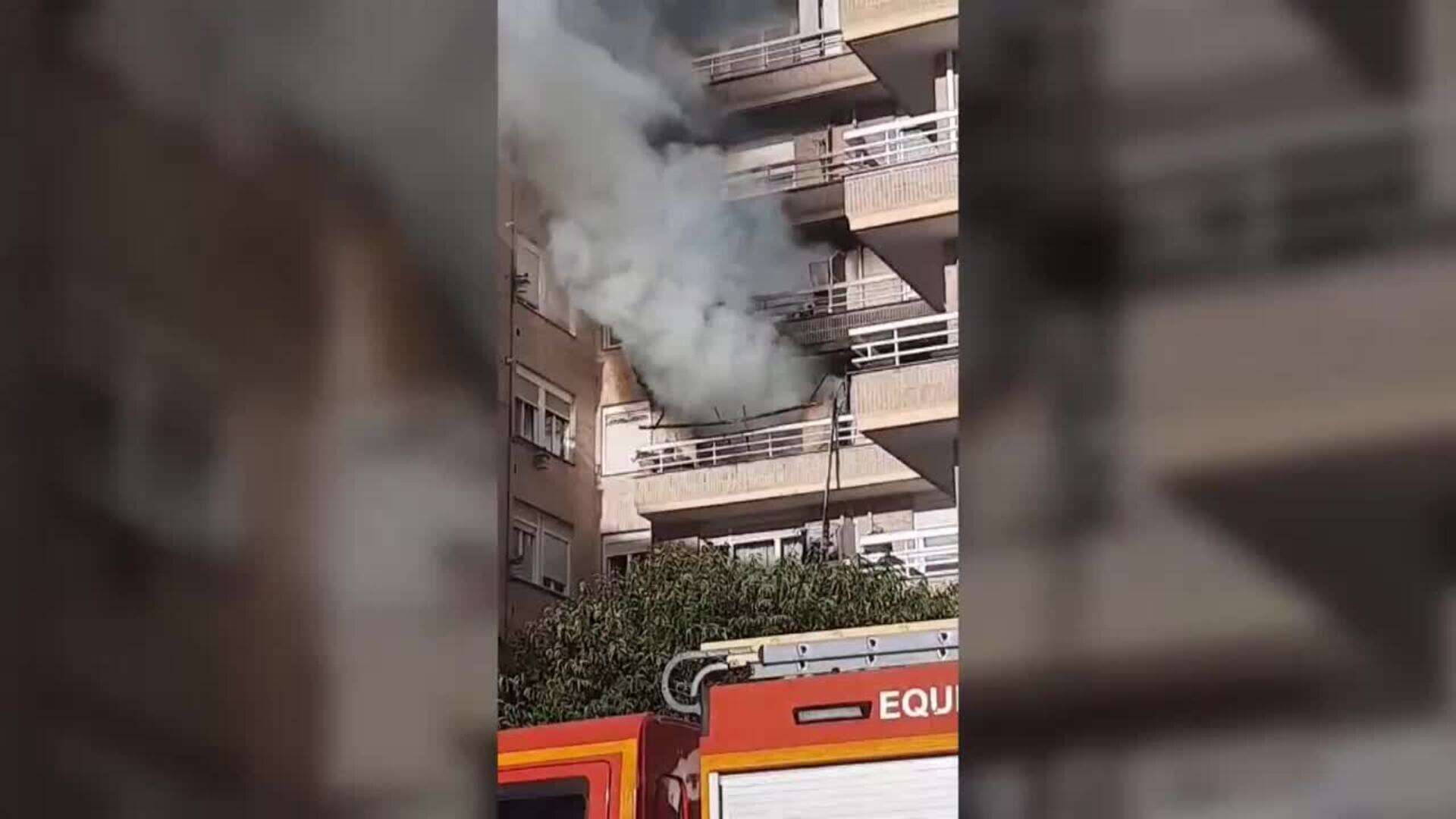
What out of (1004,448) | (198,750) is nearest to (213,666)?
→ (198,750)

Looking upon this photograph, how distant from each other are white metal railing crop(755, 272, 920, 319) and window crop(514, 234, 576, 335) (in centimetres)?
122

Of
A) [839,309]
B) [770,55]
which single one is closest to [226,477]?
[839,309]

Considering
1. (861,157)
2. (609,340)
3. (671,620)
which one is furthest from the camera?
(609,340)

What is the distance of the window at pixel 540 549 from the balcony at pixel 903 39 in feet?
10.3

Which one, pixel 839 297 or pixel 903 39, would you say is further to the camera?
pixel 839 297

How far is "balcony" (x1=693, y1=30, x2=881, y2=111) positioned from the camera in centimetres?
1123

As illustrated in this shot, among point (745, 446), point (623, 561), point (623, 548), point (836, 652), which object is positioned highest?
point (745, 446)

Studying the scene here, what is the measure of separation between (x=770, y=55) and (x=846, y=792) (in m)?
8.46

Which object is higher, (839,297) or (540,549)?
(839,297)

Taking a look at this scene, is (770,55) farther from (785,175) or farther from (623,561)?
(623,561)

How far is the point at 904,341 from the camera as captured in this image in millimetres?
10242

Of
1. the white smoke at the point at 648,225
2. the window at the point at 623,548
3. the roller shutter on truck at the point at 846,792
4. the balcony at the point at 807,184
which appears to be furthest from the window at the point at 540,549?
the roller shutter on truck at the point at 846,792

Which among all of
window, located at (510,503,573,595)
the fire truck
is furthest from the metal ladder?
window, located at (510,503,573,595)

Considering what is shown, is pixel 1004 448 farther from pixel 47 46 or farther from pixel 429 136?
pixel 47 46
